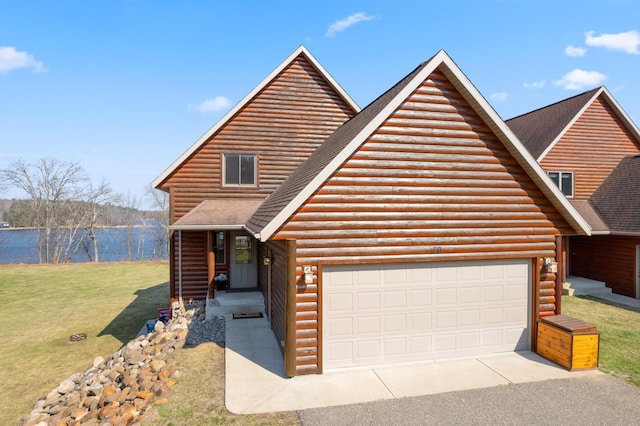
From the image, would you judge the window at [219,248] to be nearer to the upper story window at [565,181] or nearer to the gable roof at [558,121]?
the gable roof at [558,121]

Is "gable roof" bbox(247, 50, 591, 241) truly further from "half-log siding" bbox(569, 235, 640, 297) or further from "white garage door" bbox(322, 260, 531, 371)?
"half-log siding" bbox(569, 235, 640, 297)

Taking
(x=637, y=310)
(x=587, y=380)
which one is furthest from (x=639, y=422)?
(x=637, y=310)

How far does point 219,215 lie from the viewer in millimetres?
13211

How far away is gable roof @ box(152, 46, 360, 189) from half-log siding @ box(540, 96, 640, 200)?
37.0ft

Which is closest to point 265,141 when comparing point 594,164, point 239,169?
point 239,169

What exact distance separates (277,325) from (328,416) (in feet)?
11.4

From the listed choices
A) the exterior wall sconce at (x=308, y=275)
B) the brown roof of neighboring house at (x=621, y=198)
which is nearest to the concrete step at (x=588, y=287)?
the brown roof of neighboring house at (x=621, y=198)

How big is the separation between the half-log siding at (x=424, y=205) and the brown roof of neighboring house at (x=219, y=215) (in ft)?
15.8

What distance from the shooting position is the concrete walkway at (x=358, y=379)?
7.14m

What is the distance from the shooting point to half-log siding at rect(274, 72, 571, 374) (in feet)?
26.7

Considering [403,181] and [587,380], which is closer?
[587,380]

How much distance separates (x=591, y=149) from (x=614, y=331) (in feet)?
39.4

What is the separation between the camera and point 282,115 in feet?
51.3

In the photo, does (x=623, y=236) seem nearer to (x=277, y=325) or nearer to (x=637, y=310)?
(x=637, y=310)
